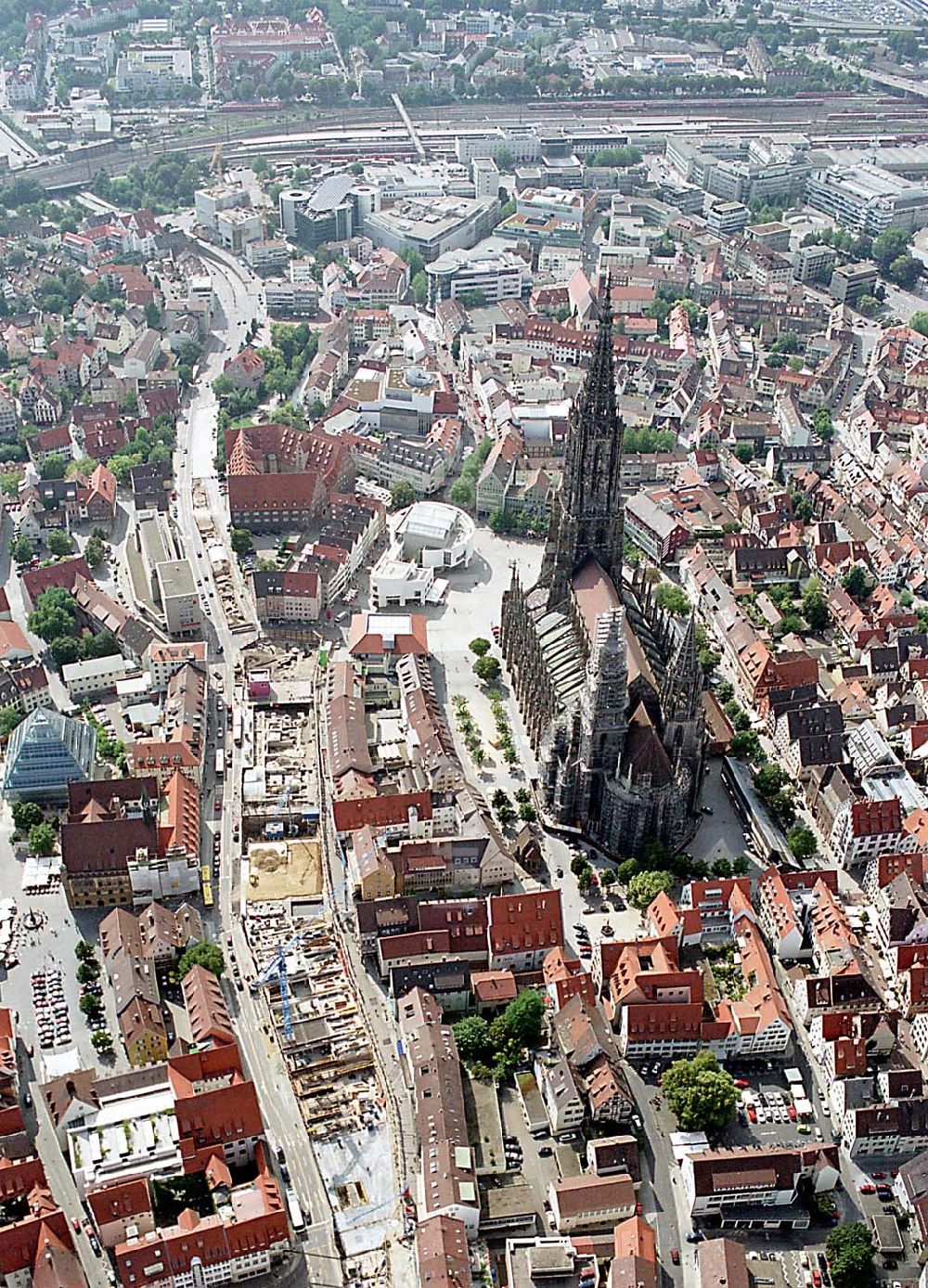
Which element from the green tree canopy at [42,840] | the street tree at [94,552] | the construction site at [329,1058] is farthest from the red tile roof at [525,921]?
the street tree at [94,552]

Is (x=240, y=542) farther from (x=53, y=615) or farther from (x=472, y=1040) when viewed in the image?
(x=472, y=1040)

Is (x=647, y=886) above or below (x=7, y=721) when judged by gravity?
below

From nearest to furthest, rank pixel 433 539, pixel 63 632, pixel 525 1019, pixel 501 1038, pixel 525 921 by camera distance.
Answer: pixel 501 1038
pixel 525 1019
pixel 525 921
pixel 63 632
pixel 433 539

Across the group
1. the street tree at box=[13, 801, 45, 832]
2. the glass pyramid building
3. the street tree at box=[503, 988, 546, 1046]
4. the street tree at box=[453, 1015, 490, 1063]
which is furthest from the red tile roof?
the street tree at box=[13, 801, 45, 832]

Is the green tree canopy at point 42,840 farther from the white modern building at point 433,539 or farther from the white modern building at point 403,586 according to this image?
the white modern building at point 433,539

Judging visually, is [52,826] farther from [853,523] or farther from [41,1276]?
[853,523]

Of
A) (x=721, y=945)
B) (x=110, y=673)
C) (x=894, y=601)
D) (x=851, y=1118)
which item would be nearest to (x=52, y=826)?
(x=110, y=673)

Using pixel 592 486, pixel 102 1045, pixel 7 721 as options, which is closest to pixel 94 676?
pixel 7 721
